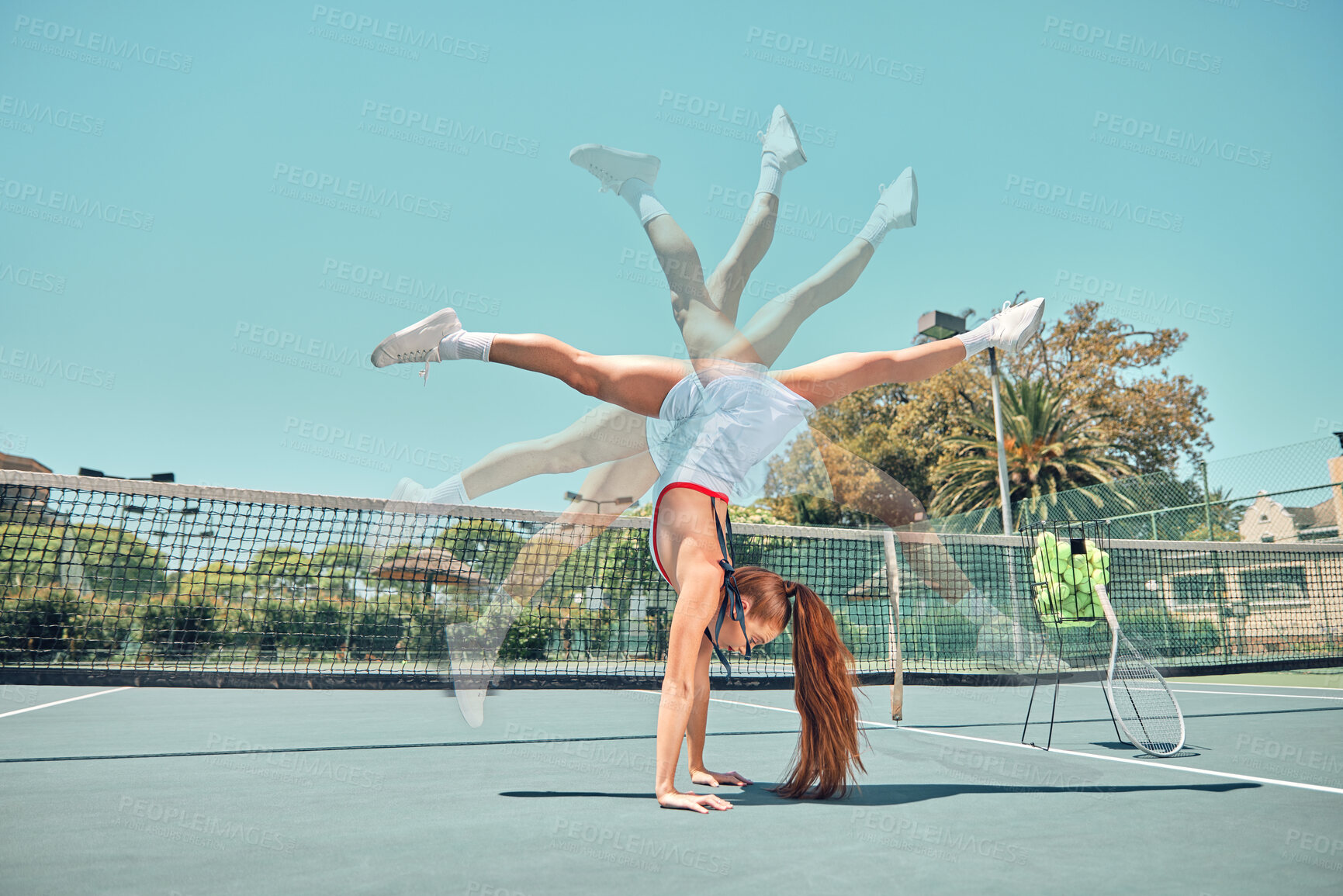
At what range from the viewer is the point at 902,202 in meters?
5.20

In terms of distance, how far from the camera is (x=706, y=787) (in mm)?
3592

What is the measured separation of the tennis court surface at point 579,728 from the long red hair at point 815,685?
0.14m

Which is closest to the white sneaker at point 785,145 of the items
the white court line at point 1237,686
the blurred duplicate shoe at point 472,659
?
the blurred duplicate shoe at point 472,659

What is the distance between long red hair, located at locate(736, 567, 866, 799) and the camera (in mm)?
3352

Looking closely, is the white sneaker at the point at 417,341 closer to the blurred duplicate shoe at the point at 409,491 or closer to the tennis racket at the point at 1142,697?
the blurred duplicate shoe at the point at 409,491

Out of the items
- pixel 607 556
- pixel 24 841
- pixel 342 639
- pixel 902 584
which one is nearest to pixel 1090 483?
pixel 902 584

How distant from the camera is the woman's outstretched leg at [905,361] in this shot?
361 cm

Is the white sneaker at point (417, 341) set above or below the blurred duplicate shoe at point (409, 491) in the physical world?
above

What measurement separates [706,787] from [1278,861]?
2034 mm

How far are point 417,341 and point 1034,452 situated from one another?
26.1m

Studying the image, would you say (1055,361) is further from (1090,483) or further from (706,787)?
(706,787)

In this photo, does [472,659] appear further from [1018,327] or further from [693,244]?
[1018,327]

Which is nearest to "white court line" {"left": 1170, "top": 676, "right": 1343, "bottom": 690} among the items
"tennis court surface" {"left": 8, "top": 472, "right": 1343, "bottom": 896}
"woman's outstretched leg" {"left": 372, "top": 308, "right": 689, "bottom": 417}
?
"tennis court surface" {"left": 8, "top": 472, "right": 1343, "bottom": 896}

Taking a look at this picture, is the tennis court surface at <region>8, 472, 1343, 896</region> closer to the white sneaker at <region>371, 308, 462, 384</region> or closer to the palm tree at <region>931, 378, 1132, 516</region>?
the white sneaker at <region>371, 308, 462, 384</region>
